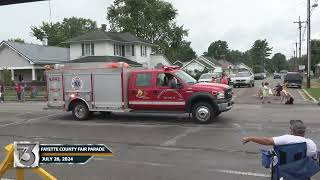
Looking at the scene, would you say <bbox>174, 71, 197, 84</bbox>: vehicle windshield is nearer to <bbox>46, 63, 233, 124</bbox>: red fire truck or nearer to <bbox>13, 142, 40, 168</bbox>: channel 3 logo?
<bbox>46, 63, 233, 124</bbox>: red fire truck

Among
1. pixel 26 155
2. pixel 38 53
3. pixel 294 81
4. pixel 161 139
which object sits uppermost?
pixel 38 53

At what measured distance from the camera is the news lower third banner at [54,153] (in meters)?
4.57

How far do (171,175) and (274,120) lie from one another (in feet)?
28.4

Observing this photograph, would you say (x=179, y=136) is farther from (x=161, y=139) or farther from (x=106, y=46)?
(x=106, y=46)

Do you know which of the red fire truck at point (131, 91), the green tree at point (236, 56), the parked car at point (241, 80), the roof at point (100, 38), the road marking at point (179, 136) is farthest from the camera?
the green tree at point (236, 56)

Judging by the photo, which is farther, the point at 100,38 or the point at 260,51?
the point at 260,51

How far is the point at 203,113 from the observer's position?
15297mm

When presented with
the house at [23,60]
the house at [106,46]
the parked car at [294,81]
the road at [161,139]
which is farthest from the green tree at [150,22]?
the road at [161,139]

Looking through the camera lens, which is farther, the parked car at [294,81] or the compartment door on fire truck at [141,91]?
the parked car at [294,81]

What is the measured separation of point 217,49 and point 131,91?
14679 centimetres

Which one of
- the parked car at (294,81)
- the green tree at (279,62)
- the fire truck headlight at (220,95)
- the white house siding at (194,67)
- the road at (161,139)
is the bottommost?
the road at (161,139)

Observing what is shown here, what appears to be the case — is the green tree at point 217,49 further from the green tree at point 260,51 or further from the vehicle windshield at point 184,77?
the vehicle windshield at point 184,77

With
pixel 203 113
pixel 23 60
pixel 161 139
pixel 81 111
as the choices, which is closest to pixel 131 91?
pixel 81 111

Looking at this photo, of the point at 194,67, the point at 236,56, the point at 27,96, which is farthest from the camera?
the point at 236,56
